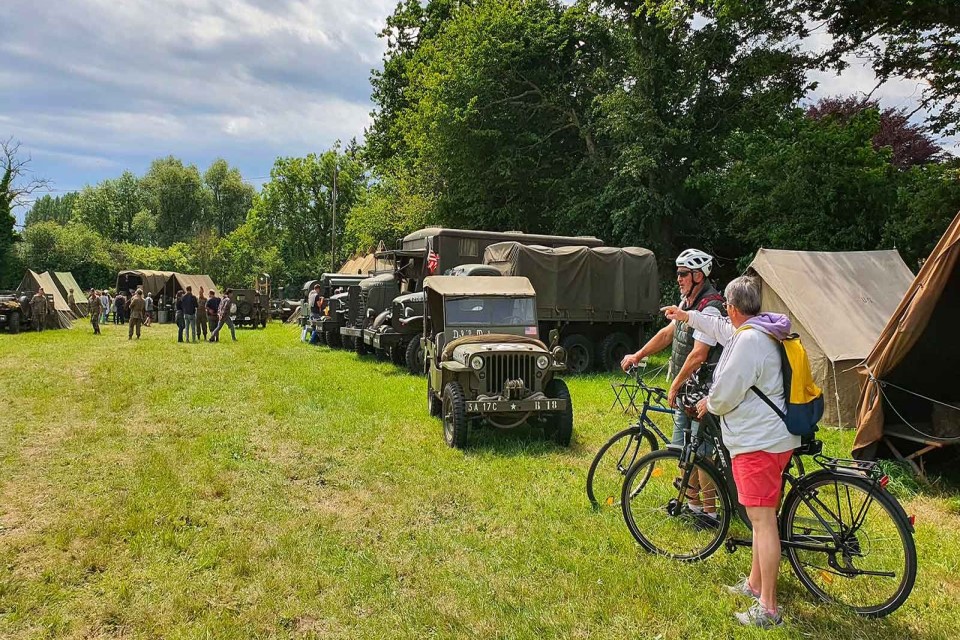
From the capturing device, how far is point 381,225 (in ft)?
99.8

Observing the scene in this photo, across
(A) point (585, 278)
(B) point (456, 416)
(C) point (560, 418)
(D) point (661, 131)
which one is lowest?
(C) point (560, 418)

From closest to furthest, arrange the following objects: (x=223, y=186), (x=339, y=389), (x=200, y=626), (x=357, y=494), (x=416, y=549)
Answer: (x=200, y=626), (x=416, y=549), (x=357, y=494), (x=339, y=389), (x=223, y=186)

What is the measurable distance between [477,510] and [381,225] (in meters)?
26.2

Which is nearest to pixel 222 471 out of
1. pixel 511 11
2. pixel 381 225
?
pixel 511 11

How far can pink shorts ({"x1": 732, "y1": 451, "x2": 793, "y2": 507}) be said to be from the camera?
341cm

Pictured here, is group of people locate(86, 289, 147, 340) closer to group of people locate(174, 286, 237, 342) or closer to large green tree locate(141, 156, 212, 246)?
group of people locate(174, 286, 237, 342)

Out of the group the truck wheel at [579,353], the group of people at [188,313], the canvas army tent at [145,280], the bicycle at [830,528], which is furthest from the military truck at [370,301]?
the canvas army tent at [145,280]

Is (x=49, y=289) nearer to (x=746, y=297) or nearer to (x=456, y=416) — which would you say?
(x=456, y=416)

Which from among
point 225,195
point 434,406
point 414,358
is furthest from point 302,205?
point 434,406

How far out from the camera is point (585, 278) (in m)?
14.2

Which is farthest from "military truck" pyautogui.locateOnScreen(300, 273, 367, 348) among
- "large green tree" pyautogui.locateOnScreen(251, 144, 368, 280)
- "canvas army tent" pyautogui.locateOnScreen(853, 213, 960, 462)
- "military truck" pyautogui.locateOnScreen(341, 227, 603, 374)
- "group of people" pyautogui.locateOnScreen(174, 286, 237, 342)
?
"large green tree" pyautogui.locateOnScreen(251, 144, 368, 280)

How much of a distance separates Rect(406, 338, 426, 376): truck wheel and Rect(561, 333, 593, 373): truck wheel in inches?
127

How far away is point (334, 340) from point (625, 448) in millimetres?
16145

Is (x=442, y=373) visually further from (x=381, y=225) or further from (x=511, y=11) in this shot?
(x=381, y=225)
